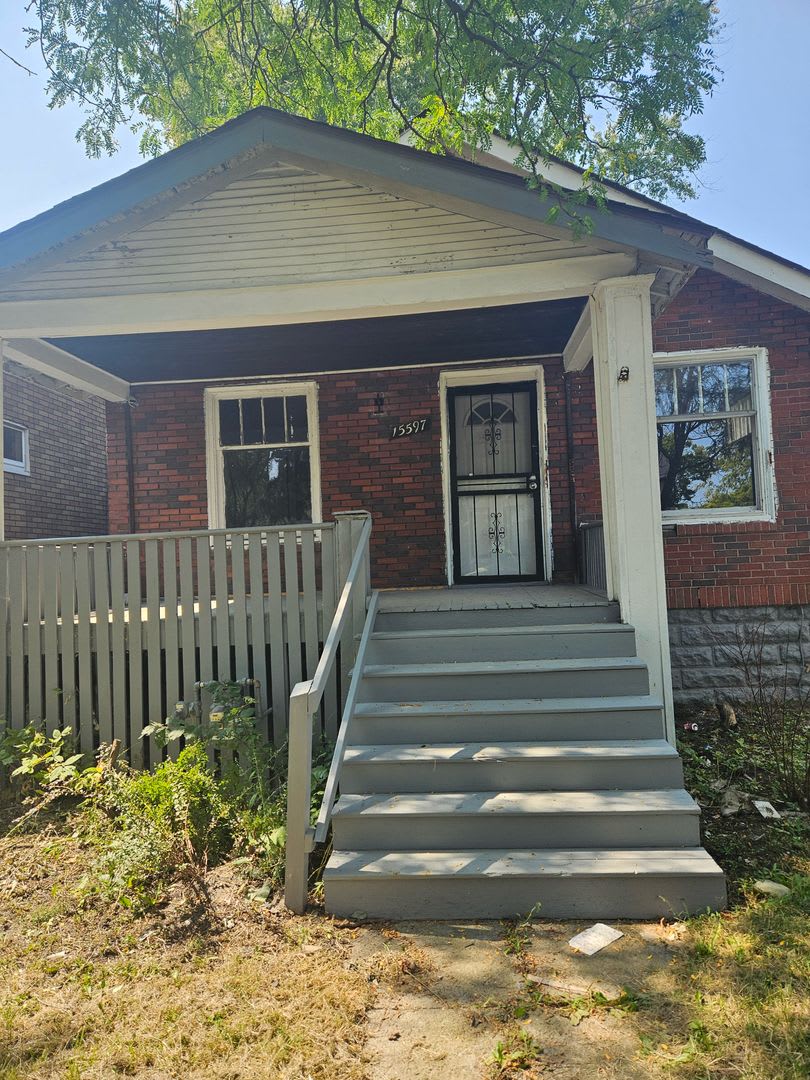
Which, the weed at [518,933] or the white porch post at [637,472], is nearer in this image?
the weed at [518,933]

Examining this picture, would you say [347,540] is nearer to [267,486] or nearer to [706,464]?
[267,486]

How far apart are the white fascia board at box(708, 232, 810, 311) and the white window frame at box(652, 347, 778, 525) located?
578mm

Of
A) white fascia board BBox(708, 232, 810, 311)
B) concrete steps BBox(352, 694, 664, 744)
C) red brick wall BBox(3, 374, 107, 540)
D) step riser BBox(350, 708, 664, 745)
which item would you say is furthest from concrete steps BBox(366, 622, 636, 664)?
red brick wall BBox(3, 374, 107, 540)

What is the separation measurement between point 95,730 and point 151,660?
30.0 inches

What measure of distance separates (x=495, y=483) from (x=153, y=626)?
13.0 feet

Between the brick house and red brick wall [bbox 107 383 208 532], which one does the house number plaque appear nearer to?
the brick house

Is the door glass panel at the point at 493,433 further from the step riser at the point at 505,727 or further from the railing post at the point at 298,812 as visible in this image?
the railing post at the point at 298,812

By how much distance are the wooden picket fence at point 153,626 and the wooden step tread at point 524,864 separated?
148cm

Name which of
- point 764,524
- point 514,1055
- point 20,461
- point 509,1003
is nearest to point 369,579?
point 509,1003

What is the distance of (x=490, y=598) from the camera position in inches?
217

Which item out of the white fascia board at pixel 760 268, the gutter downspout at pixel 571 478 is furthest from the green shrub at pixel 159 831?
the white fascia board at pixel 760 268

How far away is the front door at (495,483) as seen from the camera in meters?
7.13

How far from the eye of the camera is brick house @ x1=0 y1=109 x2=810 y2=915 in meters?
4.18

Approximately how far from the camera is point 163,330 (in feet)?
16.6
